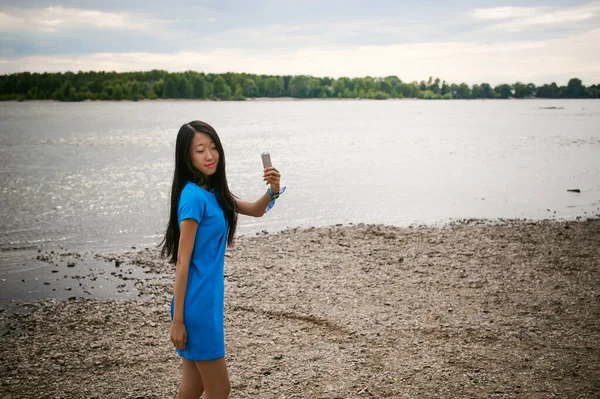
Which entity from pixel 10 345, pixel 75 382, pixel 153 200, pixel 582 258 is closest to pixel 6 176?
pixel 153 200

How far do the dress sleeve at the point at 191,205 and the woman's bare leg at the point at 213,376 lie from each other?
0.99 m

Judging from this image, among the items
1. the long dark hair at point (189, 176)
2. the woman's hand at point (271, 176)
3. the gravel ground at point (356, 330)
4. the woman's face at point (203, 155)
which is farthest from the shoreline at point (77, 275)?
the woman's face at point (203, 155)

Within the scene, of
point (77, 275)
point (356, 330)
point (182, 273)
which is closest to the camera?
point (182, 273)

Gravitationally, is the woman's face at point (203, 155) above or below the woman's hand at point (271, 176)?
above

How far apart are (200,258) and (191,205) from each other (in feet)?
1.24

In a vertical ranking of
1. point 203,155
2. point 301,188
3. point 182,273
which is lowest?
point 301,188

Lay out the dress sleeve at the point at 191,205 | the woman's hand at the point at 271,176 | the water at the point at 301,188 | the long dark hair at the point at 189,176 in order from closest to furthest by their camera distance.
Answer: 1. the dress sleeve at the point at 191,205
2. the long dark hair at the point at 189,176
3. the woman's hand at the point at 271,176
4. the water at the point at 301,188

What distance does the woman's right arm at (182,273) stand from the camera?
3.33 m

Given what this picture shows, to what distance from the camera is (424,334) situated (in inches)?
295

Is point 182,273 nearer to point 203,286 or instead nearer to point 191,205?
point 203,286

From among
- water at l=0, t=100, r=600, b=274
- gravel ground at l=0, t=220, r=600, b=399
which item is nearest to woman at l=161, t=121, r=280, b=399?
gravel ground at l=0, t=220, r=600, b=399

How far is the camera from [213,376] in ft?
11.4

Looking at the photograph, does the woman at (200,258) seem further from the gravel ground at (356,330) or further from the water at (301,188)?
the water at (301,188)

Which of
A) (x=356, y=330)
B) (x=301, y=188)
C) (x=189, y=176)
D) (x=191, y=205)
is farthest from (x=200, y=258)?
(x=301, y=188)
